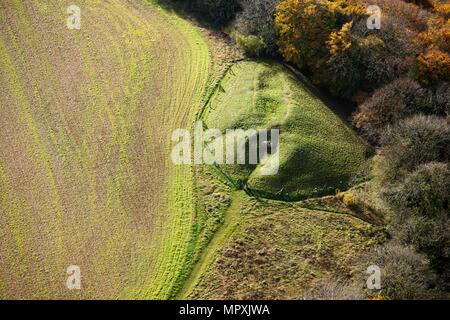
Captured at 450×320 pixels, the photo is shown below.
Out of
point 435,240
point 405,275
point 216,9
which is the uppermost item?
point 216,9

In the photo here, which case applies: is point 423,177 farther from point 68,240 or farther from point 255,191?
point 68,240

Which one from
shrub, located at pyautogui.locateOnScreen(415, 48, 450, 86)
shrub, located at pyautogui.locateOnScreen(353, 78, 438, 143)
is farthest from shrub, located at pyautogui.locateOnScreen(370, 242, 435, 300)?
shrub, located at pyautogui.locateOnScreen(415, 48, 450, 86)

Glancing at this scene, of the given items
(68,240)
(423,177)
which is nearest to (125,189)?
(68,240)

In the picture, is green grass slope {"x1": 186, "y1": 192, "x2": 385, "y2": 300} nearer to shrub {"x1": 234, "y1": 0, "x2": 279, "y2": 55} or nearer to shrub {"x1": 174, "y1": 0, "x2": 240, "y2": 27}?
shrub {"x1": 234, "y1": 0, "x2": 279, "y2": 55}

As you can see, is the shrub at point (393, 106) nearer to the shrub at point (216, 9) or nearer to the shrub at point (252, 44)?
the shrub at point (252, 44)

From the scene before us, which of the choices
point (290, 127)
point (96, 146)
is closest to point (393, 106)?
point (290, 127)

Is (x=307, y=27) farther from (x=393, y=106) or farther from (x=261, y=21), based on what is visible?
(x=393, y=106)
